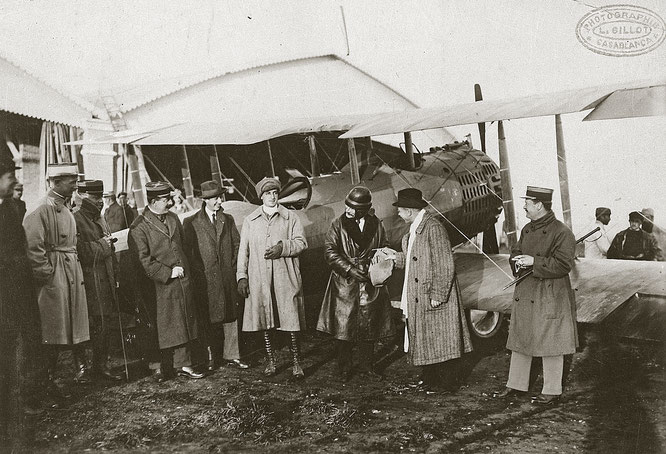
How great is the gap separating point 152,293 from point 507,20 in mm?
5334

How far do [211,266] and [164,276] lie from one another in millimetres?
544

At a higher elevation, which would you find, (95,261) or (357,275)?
(95,261)

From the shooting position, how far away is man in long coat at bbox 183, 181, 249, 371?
532cm

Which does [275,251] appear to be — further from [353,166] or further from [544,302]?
[544,302]

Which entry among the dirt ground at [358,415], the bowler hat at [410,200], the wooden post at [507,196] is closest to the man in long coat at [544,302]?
the dirt ground at [358,415]

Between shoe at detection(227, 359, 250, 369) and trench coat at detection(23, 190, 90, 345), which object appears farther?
shoe at detection(227, 359, 250, 369)

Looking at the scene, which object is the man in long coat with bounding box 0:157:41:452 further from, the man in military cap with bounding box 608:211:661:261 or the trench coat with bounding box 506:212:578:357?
the man in military cap with bounding box 608:211:661:261

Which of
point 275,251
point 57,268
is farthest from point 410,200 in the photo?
point 57,268

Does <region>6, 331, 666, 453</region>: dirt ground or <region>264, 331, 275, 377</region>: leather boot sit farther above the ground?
<region>264, 331, 275, 377</region>: leather boot

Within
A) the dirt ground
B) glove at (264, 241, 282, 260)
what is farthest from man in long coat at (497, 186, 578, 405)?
glove at (264, 241, 282, 260)

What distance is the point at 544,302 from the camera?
430 cm

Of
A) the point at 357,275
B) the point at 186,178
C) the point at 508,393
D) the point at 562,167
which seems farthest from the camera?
the point at 186,178

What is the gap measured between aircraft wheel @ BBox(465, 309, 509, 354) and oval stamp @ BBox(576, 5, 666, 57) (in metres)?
3.11

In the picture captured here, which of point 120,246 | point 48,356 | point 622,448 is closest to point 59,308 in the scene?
point 48,356
